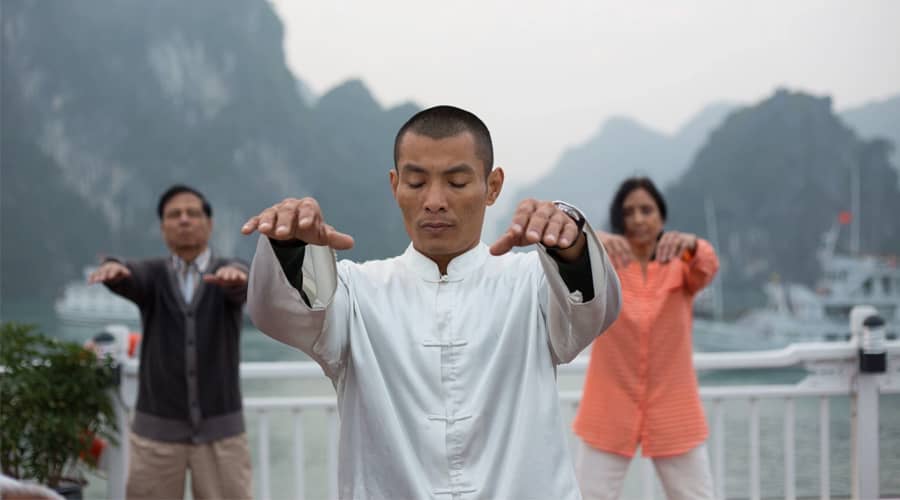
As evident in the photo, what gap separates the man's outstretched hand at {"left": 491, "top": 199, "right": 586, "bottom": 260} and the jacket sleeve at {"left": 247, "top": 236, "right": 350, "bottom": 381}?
241 mm

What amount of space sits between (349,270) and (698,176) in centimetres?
767

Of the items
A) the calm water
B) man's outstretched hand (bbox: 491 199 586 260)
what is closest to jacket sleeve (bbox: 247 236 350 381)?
man's outstretched hand (bbox: 491 199 586 260)

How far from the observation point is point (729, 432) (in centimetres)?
754

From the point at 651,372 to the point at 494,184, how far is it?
1.02 m

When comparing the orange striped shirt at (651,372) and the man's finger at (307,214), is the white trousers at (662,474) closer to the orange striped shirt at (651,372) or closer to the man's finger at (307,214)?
the orange striped shirt at (651,372)

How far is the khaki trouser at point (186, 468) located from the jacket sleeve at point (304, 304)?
121cm

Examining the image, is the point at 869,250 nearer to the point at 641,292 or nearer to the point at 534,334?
the point at 641,292

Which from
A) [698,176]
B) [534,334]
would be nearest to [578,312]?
[534,334]

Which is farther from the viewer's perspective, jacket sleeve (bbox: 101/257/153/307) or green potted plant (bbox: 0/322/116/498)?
green potted plant (bbox: 0/322/116/498)

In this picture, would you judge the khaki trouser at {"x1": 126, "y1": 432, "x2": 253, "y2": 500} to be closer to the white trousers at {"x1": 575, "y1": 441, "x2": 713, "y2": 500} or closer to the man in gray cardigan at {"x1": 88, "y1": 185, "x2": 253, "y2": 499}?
the man in gray cardigan at {"x1": 88, "y1": 185, "x2": 253, "y2": 499}

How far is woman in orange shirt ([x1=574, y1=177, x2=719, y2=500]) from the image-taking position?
180 centimetres

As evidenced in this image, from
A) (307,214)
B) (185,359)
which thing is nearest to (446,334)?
(307,214)

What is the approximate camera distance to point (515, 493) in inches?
36.5

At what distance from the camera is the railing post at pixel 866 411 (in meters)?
2.33
